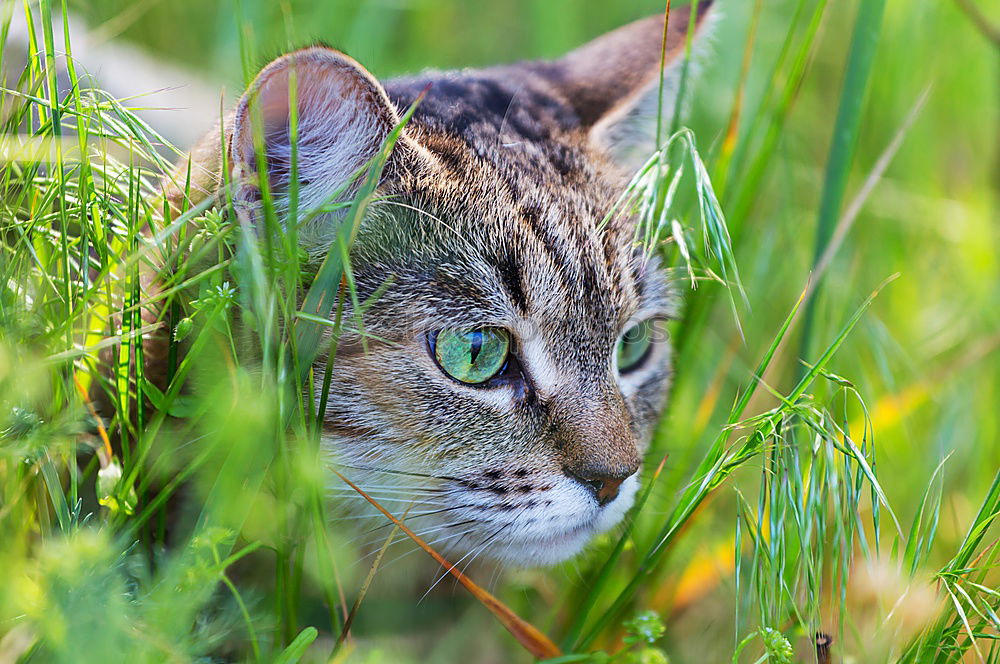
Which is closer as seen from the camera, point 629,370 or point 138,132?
point 138,132

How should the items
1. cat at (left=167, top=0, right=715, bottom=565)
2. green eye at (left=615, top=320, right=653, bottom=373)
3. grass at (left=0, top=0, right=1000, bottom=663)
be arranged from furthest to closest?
green eye at (left=615, top=320, right=653, bottom=373), cat at (left=167, top=0, right=715, bottom=565), grass at (left=0, top=0, right=1000, bottom=663)

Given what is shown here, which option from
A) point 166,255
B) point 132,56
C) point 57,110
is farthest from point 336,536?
point 132,56

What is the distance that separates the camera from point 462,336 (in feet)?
4.66

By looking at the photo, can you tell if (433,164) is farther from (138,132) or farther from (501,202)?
(138,132)

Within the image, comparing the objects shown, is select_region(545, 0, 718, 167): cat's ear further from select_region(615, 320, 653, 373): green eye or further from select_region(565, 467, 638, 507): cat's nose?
select_region(565, 467, 638, 507): cat's nose

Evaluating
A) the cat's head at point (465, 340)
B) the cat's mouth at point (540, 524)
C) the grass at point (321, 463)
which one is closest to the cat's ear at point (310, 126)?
the cat's head at point (465, 340)

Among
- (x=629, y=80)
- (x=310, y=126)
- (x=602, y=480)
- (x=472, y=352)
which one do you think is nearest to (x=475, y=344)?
(x=472, y=352)

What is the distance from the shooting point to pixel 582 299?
1476 mm

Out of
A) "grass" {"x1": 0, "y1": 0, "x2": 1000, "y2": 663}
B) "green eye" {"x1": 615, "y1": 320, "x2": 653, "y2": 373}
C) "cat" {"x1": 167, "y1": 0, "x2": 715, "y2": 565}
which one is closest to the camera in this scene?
"grass" {"x1": 0, "y1": 0, "x2": 1000, "y2": 663}

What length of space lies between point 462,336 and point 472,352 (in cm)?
3

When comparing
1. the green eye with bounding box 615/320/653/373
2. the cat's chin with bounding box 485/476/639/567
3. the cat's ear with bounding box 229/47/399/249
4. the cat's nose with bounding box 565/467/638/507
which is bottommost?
the cat's chin with bounding box 485/476/639/567

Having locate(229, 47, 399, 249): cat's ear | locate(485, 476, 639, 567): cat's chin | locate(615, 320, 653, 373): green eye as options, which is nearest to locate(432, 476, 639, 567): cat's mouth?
locate(485, 476, 639, 567): cat's chin

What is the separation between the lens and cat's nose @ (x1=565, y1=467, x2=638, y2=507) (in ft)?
4.51

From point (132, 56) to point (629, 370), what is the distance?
80.0 inches
